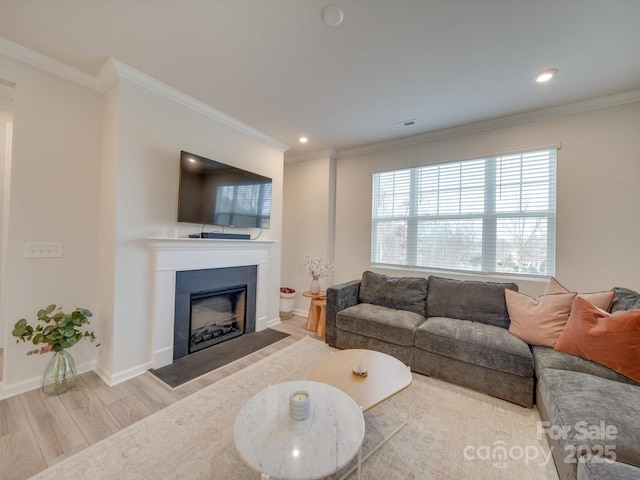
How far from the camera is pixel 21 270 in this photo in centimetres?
209

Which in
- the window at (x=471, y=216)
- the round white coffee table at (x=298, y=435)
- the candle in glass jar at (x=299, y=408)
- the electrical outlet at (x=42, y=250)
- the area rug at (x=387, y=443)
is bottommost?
the area rug at (x=387, y=443)

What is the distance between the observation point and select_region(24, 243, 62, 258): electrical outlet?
6.97ft

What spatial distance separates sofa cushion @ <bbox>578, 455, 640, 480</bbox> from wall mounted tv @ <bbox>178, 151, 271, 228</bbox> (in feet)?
10.2

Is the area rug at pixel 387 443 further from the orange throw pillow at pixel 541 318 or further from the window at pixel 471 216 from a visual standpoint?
the window at pixel 471 216

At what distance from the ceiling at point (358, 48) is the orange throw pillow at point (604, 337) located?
6.34 ft

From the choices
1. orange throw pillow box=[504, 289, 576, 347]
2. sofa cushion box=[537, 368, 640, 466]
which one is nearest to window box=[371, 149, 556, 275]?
orange throw pillow box=[504, 289, 576, 347]

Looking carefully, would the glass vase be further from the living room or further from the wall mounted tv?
the wall mounted tv

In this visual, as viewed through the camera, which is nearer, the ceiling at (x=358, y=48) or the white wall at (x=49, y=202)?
the ceiling at (x=358, y=48)

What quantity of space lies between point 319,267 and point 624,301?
119 inches

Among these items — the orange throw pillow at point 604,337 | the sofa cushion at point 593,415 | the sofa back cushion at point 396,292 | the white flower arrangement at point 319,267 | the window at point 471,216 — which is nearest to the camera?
the sofa cushion at point 593,415

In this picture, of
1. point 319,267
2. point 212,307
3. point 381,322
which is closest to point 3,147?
point 212,307

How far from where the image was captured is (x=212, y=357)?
2695mm

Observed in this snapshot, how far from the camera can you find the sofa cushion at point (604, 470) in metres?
0.96

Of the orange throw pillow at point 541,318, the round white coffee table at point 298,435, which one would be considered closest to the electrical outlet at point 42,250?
the round white coffee table at point 298,435
